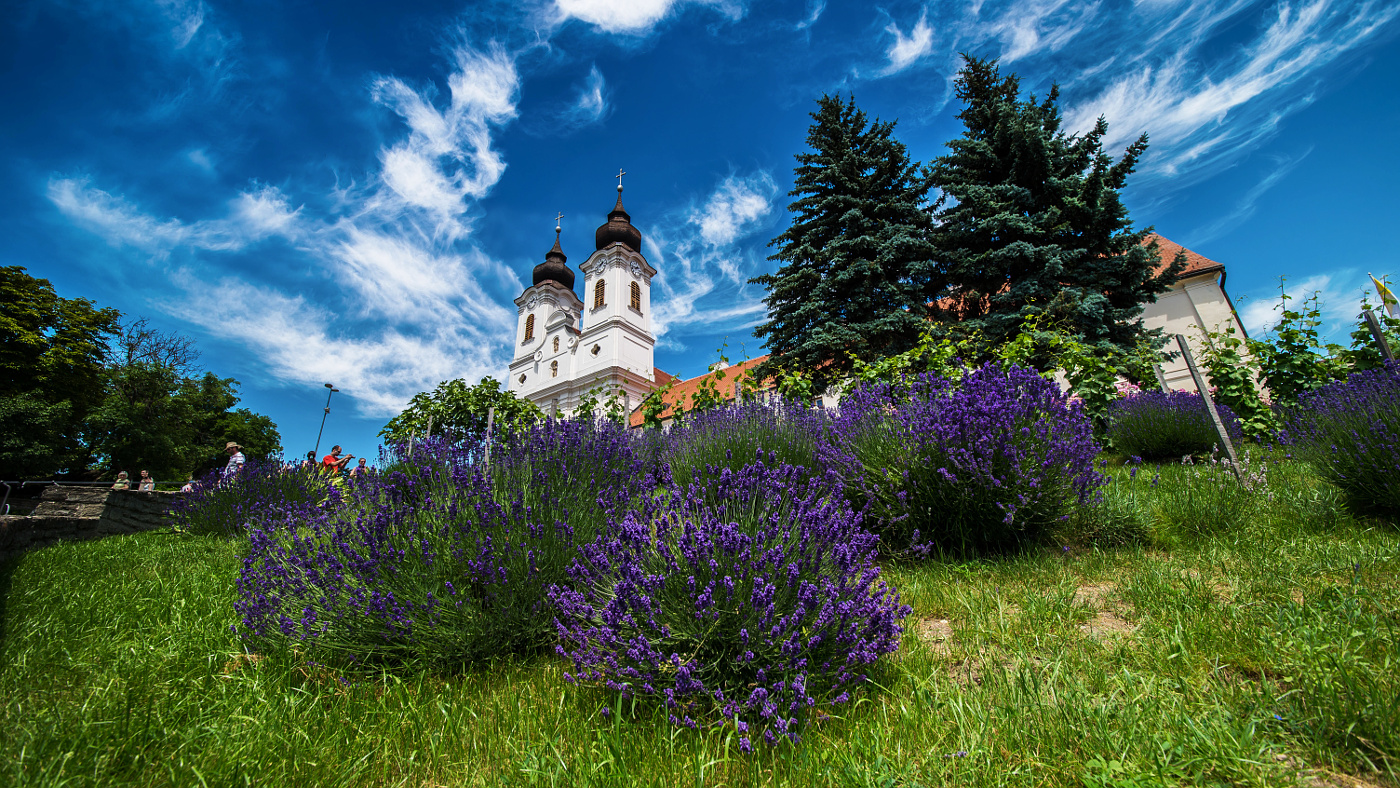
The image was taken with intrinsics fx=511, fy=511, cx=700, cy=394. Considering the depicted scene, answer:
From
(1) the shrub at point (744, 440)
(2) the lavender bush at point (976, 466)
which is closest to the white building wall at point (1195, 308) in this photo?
(2) the lavender bush at point (976, 466)

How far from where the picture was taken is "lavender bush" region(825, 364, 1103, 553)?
2941mm

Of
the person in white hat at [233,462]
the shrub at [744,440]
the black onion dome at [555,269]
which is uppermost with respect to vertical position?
the black onion dome at [555,269]

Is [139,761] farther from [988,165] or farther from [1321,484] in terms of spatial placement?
[988,165]

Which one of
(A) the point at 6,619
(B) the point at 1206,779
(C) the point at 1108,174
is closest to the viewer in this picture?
(B) the point at 1206,779

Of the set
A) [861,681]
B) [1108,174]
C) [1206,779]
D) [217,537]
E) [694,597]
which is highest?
[1108,174]

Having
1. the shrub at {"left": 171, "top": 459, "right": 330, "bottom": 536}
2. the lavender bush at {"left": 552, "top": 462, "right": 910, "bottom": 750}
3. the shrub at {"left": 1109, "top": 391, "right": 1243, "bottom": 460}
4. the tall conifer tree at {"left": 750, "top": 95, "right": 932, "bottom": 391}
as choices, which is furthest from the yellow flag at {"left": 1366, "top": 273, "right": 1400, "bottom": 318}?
the shrub at {"left": 171, "top": 459, "right": 330, "bottom": 536}

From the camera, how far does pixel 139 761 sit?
1.35 metres

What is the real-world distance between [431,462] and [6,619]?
6.76ft

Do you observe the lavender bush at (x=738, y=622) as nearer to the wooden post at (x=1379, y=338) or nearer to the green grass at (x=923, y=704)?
the green grass at (x=923, y=704)

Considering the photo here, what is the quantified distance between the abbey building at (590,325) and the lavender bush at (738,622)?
2998 cm

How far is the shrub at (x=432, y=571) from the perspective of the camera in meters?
2.04

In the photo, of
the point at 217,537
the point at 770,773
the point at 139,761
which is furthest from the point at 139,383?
the point at 770,773

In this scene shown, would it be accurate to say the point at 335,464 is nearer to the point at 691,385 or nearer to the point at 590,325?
the point at 691,385

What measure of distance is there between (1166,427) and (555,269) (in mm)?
37228
